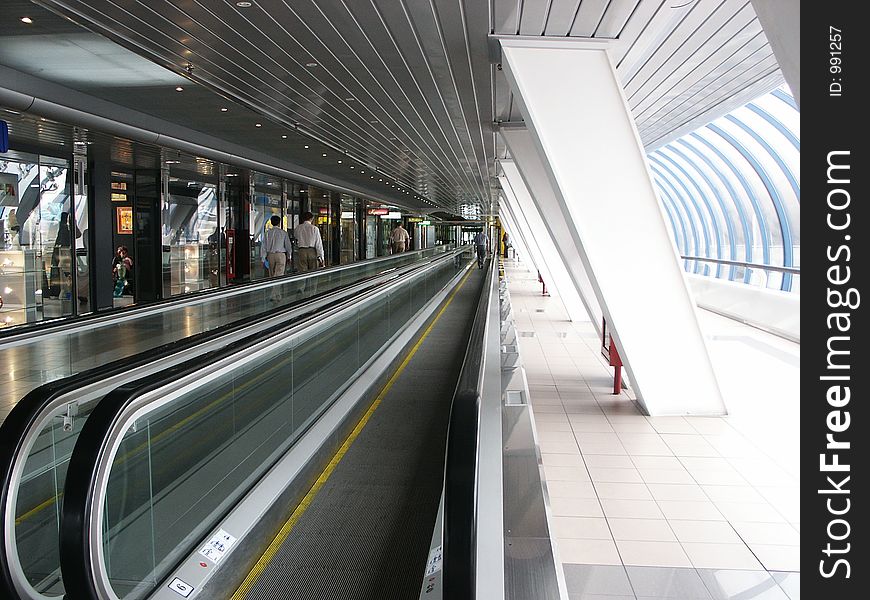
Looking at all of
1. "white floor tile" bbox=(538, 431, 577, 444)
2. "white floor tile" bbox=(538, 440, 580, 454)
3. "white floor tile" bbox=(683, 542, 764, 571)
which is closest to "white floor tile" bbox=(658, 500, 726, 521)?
"white floor tile" bbox=(683, 542, 764, 571)

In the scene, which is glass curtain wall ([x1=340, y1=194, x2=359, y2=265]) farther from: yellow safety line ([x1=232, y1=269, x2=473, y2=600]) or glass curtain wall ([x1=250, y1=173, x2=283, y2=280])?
yellow safety line ([x1=232, y1=269, x2=473, y2=600])

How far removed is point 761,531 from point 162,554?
13.2 ft

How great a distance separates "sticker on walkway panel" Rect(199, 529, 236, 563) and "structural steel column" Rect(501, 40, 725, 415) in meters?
5.03

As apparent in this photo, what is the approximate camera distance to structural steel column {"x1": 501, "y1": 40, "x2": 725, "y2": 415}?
765 centimetres

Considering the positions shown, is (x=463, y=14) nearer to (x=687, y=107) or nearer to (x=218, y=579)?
(x=218, y=579)

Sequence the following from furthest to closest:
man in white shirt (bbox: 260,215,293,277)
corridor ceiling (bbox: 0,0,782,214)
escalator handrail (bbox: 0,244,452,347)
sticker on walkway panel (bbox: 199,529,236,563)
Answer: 1. man in white shirt (bbox: 260,215,293,277)
2. corridor ceiling (bbox: 0,0,782,214)
3. escalator handrail (bbox: 0,244,452,347)
4. sticker on walkway panel (bbox: 199,529,236,563)

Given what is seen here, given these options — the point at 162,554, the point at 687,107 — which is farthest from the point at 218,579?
the point at 687,107

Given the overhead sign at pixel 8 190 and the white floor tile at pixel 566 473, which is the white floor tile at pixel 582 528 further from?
the overhead sign at pixel 8 190

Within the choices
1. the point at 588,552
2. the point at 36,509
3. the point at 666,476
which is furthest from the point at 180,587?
the point at 666,476

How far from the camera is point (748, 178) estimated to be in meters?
23.4

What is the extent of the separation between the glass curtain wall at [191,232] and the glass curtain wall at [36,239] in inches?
155

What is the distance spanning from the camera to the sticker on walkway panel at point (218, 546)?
3.78 m

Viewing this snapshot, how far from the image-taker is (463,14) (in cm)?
683

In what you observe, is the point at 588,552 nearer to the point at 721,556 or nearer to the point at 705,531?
the point at 721,556
